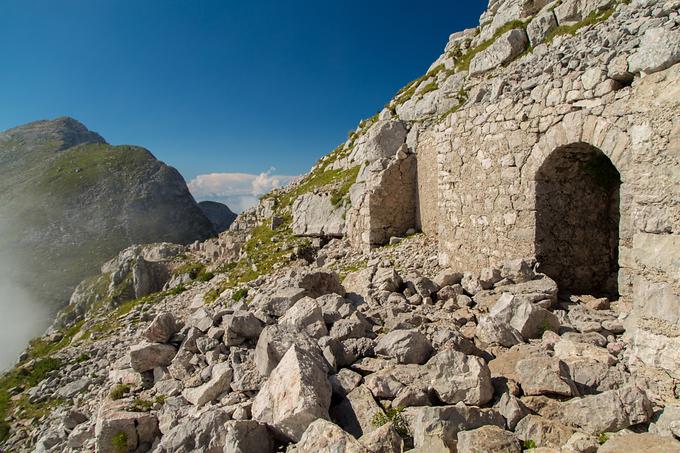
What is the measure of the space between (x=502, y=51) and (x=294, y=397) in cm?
2143

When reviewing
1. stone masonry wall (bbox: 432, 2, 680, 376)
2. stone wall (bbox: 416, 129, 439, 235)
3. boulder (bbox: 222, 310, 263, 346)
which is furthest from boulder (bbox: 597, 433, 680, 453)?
stone wall (bbox: 416, 129, 439, 235)

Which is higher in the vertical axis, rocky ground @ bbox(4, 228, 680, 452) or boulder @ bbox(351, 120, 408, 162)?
boulder @ bbox(351, 120, 408, 162)

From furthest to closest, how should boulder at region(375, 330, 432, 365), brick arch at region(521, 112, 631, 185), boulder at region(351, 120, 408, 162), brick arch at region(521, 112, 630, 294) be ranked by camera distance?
1. boulder at region(351, 120, 408, 162)
2. brick arch at region(521, 112, 630, 294)
3. brick arch at region(521, 112, 631, 185)
4. boulder at region(375, 330, 432, 365)

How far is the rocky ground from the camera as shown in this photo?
3588 millimetres

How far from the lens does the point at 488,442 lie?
3.22 meters

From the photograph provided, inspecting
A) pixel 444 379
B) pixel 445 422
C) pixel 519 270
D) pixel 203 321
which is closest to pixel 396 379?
pixel 444 379

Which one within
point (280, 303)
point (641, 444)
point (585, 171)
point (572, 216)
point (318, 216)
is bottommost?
point (641, 444)

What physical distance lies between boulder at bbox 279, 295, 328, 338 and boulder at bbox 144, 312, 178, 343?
2676mm

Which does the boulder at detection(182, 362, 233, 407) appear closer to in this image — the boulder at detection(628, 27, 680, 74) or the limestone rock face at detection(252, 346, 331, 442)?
the limestone rock face at detection(252, 346, 331, 442)

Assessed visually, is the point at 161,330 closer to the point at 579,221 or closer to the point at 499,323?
the point at 499,323

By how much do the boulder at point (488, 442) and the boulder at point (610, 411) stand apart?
83cm

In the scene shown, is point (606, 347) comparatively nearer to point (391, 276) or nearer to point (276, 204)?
point (391, 276)

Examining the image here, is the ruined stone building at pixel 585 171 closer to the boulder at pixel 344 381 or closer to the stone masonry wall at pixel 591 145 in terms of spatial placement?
the stone masonry wall at pixel 591 145

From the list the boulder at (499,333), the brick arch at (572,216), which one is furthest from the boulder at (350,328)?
the brick arch at (572,216)
